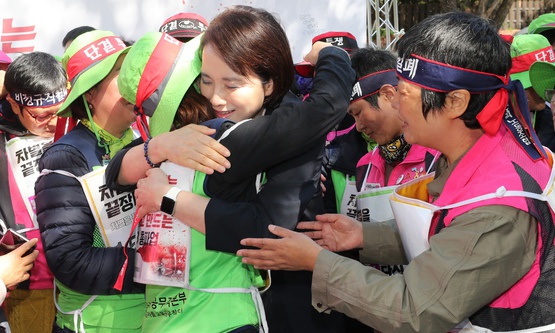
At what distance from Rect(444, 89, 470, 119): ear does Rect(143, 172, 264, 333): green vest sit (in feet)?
2.56

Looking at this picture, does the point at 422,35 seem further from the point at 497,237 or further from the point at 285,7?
the point at 285,7

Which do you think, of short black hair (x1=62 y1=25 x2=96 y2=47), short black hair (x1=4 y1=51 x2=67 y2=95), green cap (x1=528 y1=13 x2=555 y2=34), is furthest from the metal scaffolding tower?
short black hair (x1=4 y1=51 x2=67 y2=95)

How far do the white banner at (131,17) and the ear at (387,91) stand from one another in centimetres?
322

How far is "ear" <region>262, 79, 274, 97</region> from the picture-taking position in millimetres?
2192

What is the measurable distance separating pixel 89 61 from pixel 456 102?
5.32 feet

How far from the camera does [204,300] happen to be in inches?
79.9

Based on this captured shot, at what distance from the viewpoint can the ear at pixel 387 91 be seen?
131 inches

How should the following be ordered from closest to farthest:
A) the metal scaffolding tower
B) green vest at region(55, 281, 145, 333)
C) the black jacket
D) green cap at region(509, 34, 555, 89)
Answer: the black jacket < green vest at region(55, 281, 145, 333) < green cap at region(509, 34, 555, 89) < the metal scaffolding tower

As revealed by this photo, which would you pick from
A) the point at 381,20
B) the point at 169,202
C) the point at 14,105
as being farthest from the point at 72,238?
the point at 381,20

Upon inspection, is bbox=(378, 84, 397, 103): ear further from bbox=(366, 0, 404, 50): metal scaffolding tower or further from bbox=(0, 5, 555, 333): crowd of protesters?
bbox=(366, 0, 404, 50): metal scaffolding tower

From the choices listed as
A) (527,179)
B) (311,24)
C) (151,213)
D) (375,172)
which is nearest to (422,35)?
(527,179)

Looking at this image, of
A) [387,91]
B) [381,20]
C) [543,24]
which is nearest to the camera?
[387,91]

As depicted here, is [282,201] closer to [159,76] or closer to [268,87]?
[268,87]

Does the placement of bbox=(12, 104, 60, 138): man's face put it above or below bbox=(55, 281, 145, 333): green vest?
above
